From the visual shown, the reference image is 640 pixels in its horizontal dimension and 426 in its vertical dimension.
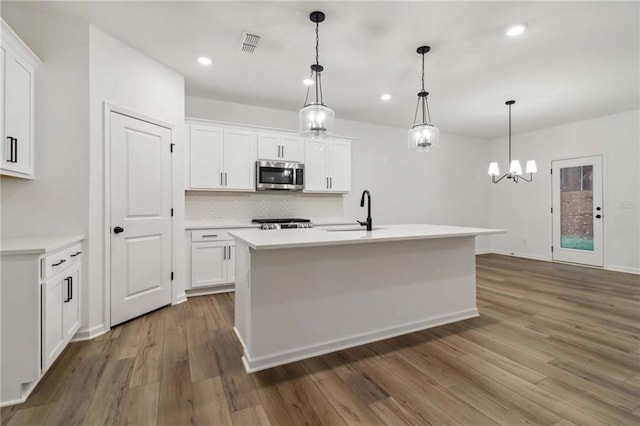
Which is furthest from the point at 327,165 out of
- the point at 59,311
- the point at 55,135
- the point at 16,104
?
the point at 59,311

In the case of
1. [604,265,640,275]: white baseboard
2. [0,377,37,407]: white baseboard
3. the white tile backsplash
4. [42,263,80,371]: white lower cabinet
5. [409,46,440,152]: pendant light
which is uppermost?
[409,46,440,152]: pendant light

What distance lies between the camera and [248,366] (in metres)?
2.09

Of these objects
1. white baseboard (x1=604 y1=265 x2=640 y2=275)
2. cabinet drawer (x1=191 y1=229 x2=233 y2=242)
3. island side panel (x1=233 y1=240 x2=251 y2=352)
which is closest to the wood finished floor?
island side panel (x1=233 y1=240 x2=251 y2=352)

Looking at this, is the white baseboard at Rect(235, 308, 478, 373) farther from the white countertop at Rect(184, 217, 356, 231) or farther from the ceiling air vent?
the ceiling air vent

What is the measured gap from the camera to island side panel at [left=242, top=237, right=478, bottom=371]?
2148mm

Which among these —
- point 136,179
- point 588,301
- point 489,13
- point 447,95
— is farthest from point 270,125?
point 588,301

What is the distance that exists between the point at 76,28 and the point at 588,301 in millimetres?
6009

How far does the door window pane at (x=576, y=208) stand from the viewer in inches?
219

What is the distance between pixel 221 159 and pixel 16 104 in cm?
211

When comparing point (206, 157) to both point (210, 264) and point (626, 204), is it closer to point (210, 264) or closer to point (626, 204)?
point (210, 264)

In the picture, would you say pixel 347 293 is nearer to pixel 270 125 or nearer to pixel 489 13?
pixel 489 13

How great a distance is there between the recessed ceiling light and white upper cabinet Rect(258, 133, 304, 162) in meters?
2.85

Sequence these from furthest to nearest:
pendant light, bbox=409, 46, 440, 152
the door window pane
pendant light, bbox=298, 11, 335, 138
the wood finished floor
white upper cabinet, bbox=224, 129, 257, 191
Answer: the door window pane, white upper cabinet, bbox=224, 129, 257, 191, pendant light, bbox=409, 46, 440, 152, pendant light, bbox=298, 11, 335, 138, the wood finished floor

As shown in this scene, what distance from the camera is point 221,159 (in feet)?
13.5
